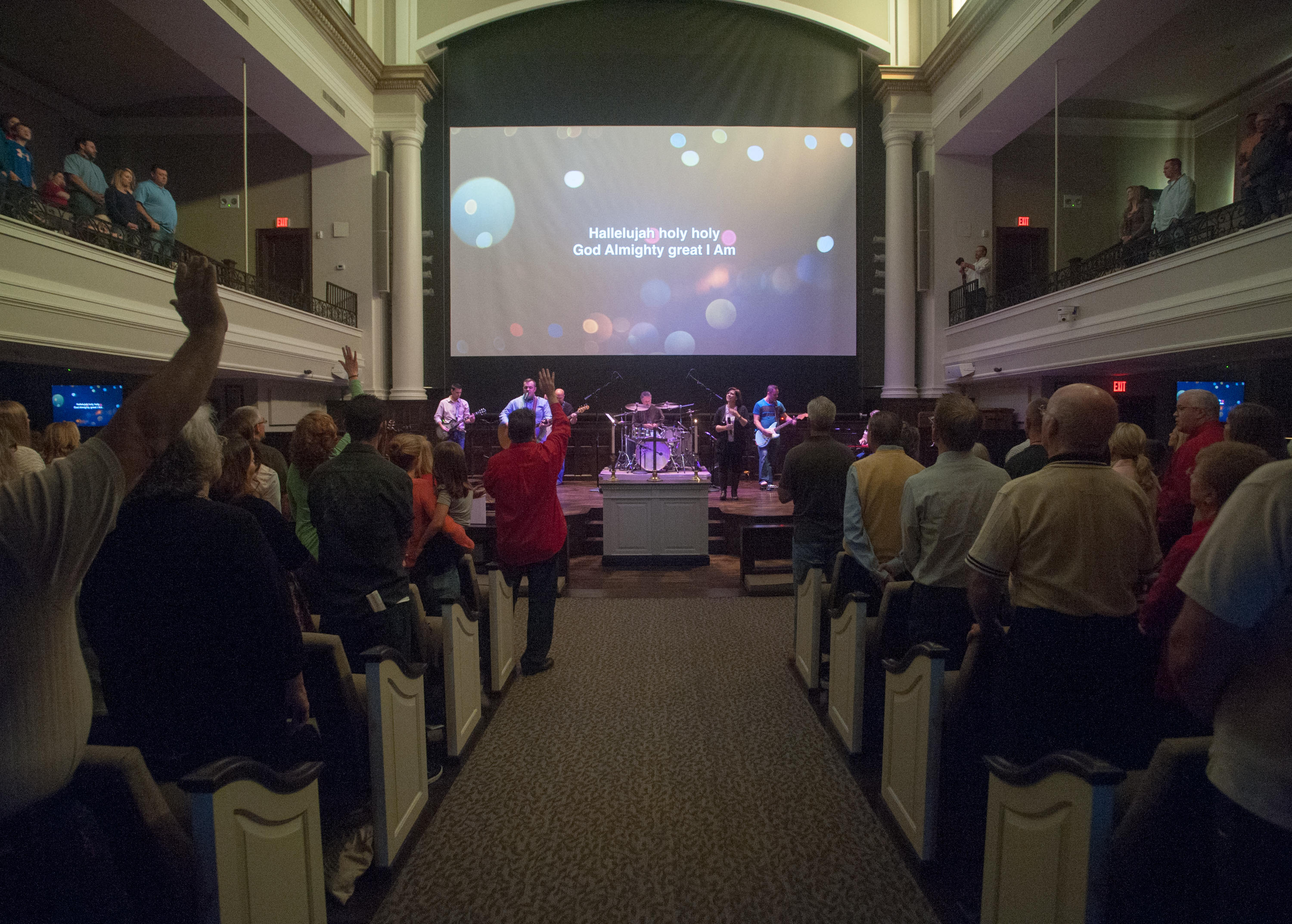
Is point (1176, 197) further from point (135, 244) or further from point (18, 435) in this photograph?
point (135, 244)

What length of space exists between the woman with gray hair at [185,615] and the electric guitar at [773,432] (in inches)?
335

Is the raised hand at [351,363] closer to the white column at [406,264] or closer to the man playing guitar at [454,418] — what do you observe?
the man playing guitar at [454,418]

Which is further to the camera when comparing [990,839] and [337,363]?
[337,363]

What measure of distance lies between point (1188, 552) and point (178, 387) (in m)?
2.22

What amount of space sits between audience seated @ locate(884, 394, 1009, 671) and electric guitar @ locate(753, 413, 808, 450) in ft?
22.9

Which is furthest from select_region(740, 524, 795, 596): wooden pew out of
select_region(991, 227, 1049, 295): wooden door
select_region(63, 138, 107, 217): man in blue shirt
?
select_region(991, 227, 1049, 295): wooden door

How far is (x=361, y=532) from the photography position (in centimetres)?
265

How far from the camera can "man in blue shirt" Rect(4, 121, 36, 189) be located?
5.91 metres

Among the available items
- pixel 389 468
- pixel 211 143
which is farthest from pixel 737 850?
pixel 211 143

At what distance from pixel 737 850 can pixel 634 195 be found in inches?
388

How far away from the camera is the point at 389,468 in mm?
2686

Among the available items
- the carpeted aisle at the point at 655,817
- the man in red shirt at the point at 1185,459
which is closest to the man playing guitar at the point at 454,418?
the carpeted aisle at the point at 655,817

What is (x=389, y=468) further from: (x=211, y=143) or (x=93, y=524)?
(x=211, y=143)

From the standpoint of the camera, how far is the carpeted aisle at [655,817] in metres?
2.21
